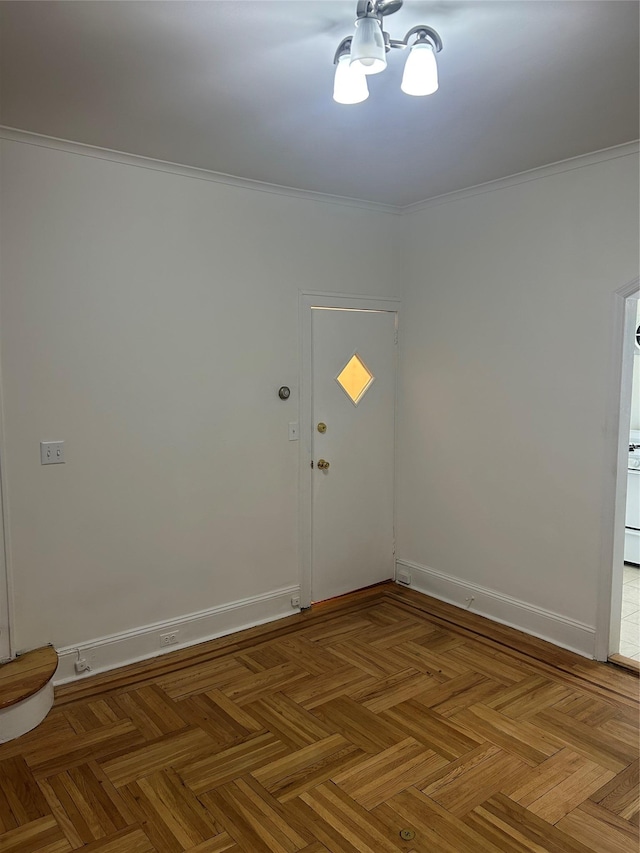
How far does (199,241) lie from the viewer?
3.50 meters

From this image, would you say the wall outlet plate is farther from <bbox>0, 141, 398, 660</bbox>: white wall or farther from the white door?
the white door

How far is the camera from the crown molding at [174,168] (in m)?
2.90

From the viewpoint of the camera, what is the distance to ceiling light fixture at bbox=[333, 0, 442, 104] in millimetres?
1761

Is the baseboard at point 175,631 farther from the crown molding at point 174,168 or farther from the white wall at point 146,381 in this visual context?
the crown molding at point 174,168

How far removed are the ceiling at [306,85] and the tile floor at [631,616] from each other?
264 centimetres

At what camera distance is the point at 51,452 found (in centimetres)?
308

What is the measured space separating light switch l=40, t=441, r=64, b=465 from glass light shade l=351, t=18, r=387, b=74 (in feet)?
7.18

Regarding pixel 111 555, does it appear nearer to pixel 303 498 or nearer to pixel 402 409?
pixel 303 498

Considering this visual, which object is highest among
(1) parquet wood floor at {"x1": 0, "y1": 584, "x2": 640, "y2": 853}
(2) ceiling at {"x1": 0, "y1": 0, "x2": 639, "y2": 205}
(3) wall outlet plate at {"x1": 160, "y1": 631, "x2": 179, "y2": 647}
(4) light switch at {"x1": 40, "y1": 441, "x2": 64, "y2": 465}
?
(2) ceiling at {"x1": 0, "y1": 0, "x2": 639, "y2": 205}

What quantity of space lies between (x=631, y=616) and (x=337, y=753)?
2311 millimetres

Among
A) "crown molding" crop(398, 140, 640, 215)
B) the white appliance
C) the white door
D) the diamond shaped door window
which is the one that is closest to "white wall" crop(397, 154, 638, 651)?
"crown molding" crop(398, 140, 640, 215)

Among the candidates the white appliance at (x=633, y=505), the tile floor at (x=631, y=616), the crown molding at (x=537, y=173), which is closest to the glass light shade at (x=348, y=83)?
the crown molding at (x=537, y=173)

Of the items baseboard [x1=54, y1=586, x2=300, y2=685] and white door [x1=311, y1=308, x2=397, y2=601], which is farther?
white door [x1=311, y1=308, x2=397, y2=601]

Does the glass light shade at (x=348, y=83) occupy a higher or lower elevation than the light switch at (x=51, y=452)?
higher
